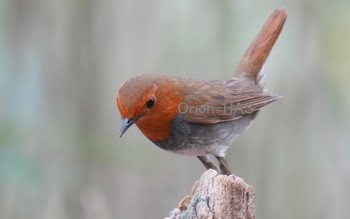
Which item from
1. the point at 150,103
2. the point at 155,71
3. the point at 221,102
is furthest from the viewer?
the point at 155,71

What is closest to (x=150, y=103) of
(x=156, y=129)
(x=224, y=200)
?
(x=156, y=129)

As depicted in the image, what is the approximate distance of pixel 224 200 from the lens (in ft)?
13.5

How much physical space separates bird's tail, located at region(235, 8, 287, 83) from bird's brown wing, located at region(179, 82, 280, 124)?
16 cm

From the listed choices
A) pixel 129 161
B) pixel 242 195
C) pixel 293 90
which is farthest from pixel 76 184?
pixel 242 195

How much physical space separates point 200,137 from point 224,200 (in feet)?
5.13

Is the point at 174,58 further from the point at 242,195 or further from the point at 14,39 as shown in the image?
the point at 242,195

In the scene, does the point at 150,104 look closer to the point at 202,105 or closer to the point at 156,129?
the point at 156,129

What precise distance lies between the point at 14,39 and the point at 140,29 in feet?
3.57

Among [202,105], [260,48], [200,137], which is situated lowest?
[200,137]

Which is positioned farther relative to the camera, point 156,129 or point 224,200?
point 156,129

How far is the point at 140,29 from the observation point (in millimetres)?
7148

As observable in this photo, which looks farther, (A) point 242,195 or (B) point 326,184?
(B) point 326,184

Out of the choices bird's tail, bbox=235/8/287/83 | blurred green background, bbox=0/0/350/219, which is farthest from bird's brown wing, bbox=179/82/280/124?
blurred green background, bbox=0/0/350/219

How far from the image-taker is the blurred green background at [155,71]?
20.8 ft
